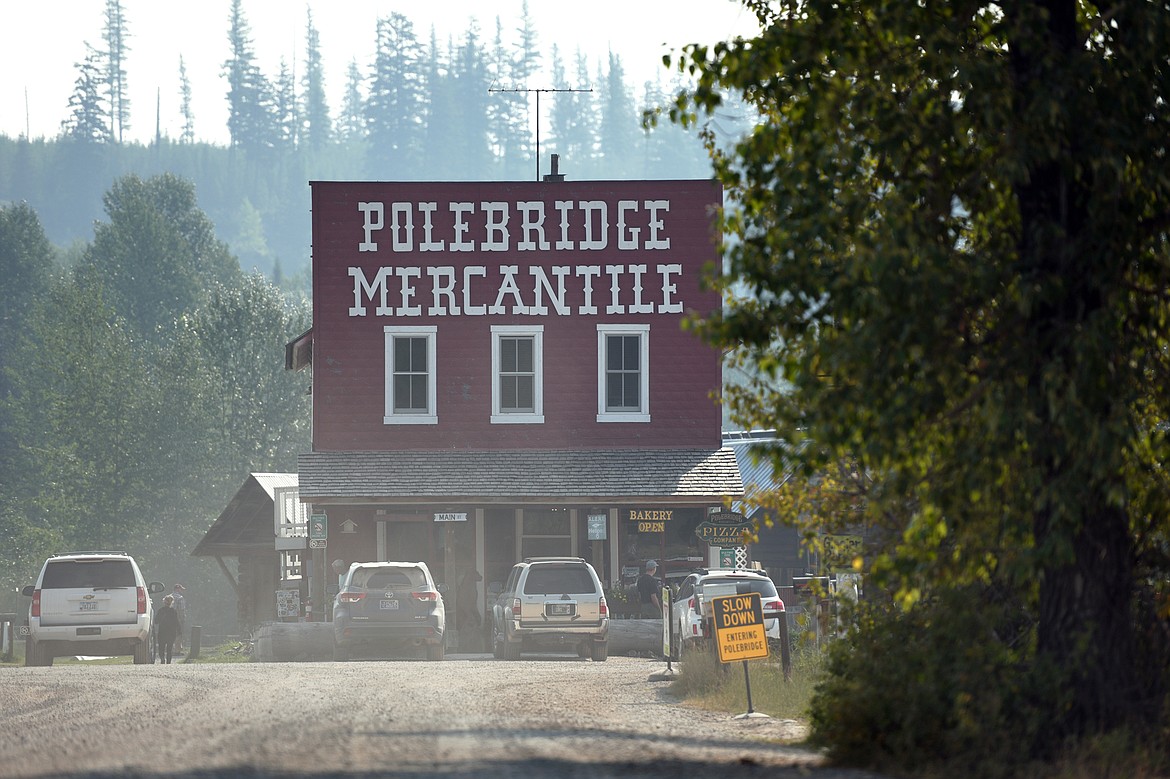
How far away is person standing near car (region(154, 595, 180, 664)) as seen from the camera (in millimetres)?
36125

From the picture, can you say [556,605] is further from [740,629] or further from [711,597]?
[740,629]

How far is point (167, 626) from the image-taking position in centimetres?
3625

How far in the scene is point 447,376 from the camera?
37.7 meters

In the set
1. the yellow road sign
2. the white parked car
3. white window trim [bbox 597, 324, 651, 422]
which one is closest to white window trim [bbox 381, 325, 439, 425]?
white window trim [bbox 597, 324, 651, 422]

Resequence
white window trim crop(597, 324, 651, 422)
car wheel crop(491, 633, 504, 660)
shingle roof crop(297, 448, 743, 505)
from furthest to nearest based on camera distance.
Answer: white window trim crop(597, 324, 651, 422) → shingle roof crop(297, 448, 743, 505) → car wheel crop(491, 633, 504, 660)

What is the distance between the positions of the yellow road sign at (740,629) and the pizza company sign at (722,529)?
417 inches

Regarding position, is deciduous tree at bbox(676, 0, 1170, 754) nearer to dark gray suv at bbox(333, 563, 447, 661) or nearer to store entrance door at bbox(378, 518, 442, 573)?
dark gray suv at bbox(333, 563, 447, 661)

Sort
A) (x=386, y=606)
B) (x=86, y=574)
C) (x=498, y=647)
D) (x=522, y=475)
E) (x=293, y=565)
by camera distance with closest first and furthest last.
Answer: (x=386, y=606), (x=86, y=574), (x=498, y=647), (x=522, y=475), (x=293, y=565)

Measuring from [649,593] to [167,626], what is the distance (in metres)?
9.90

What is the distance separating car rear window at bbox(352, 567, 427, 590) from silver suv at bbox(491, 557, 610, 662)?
5.75ft

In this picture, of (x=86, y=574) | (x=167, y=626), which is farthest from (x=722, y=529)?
(x=167, y=626)

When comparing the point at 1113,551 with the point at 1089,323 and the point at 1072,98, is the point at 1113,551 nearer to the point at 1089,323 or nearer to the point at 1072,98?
the point at 1089,323

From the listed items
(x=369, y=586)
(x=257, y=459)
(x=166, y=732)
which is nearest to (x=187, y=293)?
(x=257, y=459)

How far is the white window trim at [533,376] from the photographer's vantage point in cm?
3750
